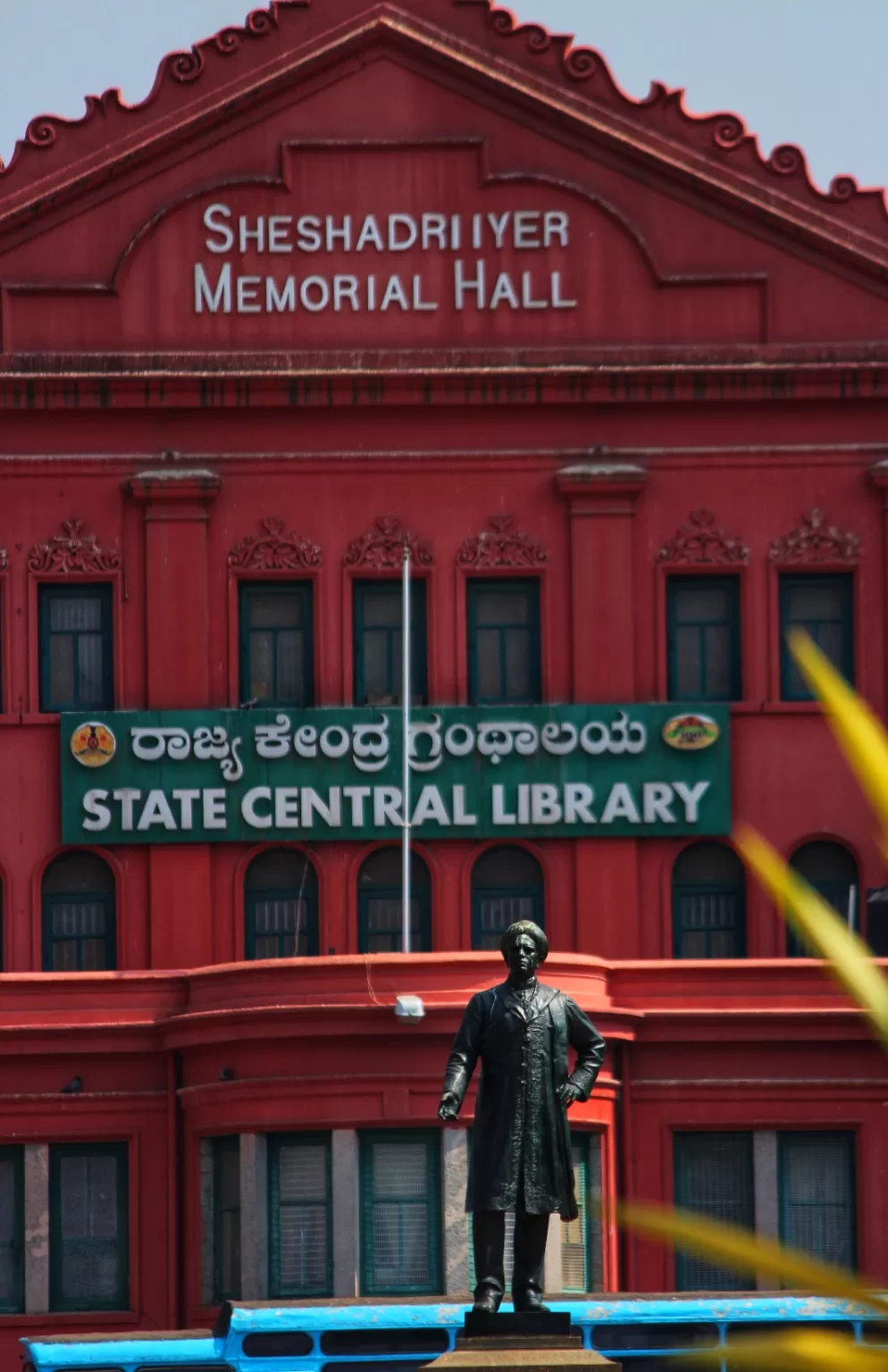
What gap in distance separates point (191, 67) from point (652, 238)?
6.35 m

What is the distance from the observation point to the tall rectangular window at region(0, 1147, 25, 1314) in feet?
105

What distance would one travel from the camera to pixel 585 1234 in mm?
30344

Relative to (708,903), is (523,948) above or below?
below

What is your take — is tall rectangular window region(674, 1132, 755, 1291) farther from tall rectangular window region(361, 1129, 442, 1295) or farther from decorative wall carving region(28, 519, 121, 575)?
decorative wall carving region(28, 519, 121, 575)

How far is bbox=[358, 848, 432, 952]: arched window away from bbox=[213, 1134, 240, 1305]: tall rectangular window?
4225mm

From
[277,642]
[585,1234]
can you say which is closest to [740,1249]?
[585,1234]

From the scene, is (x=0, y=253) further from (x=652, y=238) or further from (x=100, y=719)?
(x=652, y=238)

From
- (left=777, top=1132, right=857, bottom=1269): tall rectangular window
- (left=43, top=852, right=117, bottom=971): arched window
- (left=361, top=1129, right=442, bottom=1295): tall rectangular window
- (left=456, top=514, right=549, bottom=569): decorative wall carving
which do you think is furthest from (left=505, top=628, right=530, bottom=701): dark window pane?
(left=361, top=1129, right=442, bottom=1295): tall rectangular window

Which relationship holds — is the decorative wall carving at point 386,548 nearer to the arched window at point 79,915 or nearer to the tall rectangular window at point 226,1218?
the arched window at point 79,915

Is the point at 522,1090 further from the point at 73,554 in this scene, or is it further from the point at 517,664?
the point at 73,554

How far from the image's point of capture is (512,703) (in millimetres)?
35375

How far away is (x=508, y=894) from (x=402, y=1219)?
6171mm

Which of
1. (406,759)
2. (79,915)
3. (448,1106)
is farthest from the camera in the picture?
(79,915)

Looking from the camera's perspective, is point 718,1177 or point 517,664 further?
point 517,664
